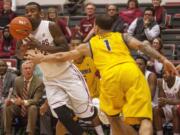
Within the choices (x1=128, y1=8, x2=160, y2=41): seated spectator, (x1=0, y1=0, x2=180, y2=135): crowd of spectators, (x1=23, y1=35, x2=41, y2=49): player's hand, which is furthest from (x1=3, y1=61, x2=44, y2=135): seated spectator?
(x1=23, y1=35, x2=41, y2=49): player's hand

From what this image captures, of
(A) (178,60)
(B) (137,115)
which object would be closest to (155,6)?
(A) (178,60)

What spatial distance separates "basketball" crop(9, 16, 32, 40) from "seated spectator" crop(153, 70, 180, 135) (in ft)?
9.34

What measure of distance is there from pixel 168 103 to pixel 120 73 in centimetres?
266

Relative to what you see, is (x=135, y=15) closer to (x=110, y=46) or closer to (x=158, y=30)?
(x=158, y=30)

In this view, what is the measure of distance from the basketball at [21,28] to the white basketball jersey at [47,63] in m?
0.21

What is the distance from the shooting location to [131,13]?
11.3 meters

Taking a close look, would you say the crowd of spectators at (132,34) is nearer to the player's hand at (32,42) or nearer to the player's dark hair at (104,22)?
the player's dark hair at (104,22)

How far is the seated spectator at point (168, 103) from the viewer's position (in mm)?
8562

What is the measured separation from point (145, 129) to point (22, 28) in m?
1.86

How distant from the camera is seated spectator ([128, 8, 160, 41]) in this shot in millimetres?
10492

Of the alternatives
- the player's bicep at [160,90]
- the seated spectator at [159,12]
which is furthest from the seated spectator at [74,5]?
the player's bicep at [160,90]

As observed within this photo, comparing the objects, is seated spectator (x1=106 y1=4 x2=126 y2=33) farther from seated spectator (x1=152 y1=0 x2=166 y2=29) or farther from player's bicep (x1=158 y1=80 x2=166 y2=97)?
player's bicep (x1=158 y1=80 x2=166 y2=97)

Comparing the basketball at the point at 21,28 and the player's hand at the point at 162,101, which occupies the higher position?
the basketball at the point at 21,28

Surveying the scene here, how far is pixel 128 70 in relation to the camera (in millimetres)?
6211
